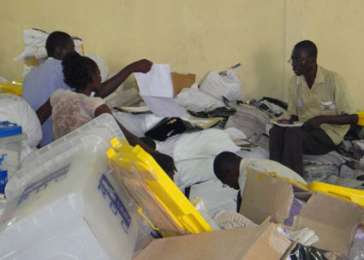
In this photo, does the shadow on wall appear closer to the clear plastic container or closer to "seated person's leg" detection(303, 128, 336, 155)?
"seated person's leg" detection(303, 128, 336, 155)

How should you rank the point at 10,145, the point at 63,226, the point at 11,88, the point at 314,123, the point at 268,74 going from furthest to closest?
1. the point at 268,74
2. the point at 11,88
3. the point at 314,123
4. the point at 10,145
5. the point at 63,226

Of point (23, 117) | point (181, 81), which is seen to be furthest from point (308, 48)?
point (23, 117)

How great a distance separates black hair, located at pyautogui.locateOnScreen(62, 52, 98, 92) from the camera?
2496mm

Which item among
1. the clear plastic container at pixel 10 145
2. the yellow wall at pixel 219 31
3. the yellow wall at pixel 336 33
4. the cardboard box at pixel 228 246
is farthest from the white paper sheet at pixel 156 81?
the cardboard box at pixel 228 246

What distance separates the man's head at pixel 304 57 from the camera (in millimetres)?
3129

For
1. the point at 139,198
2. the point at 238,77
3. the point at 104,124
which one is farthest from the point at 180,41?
the point at 139,198

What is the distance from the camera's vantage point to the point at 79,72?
2.50 metres

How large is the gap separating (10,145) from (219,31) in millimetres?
2047

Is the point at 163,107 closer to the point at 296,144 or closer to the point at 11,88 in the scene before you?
the point at 296,144

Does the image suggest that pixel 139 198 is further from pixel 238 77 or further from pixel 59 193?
pixel 238 77

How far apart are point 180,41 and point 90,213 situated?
2.75 metres

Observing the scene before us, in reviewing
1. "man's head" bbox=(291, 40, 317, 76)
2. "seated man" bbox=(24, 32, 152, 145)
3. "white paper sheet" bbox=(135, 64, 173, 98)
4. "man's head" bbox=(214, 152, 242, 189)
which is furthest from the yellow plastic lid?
"man's head" bbox=(291, 40, 317, 76)

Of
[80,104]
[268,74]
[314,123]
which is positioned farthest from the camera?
[268,74]

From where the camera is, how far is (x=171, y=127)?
3.02m
